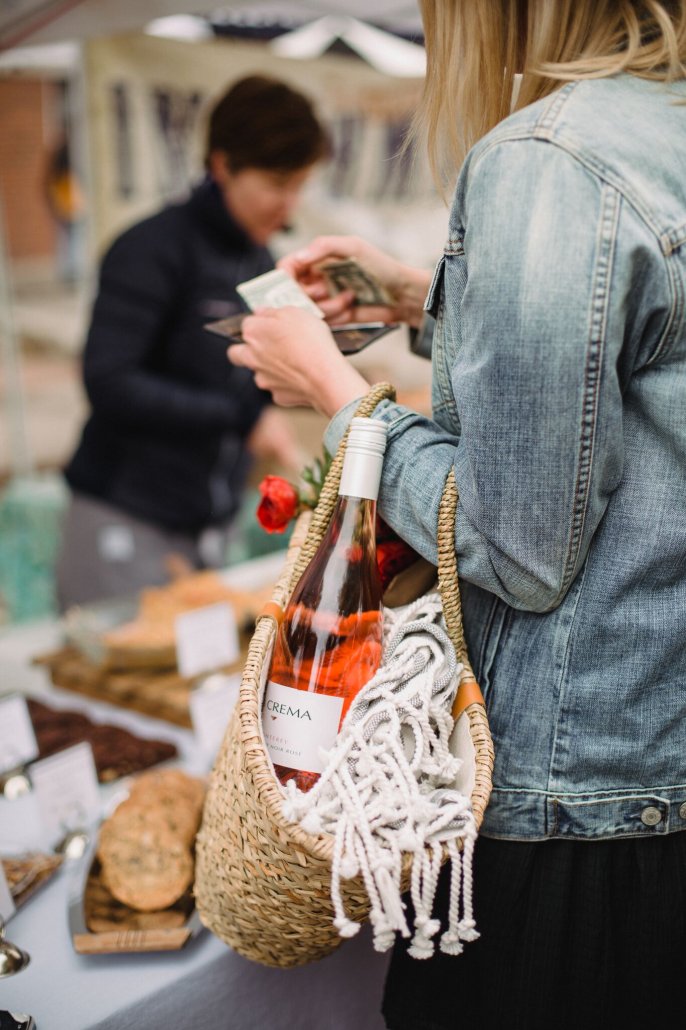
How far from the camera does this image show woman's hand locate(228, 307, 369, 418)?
2.57 feet

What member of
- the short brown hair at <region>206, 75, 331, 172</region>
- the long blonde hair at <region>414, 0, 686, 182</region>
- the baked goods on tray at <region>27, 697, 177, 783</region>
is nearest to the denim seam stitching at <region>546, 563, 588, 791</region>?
the long blonde hair at <region>414, 0, 686, 182</region>

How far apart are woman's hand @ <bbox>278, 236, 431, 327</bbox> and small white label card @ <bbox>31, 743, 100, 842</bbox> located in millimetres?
658

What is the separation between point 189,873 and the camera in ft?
3.20

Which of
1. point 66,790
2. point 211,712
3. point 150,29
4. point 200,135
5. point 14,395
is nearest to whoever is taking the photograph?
point 66,790

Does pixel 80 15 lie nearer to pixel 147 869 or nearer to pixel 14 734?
pixel 14 734

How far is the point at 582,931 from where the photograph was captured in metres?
0.74

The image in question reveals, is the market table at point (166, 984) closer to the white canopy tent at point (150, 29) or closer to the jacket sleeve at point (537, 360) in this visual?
the jacket sleeve at point (537, 360)

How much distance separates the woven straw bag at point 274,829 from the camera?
64cm

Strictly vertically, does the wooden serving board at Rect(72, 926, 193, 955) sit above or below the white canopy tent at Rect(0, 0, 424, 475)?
below

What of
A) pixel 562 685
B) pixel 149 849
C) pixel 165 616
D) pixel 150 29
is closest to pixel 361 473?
pixel 562 685

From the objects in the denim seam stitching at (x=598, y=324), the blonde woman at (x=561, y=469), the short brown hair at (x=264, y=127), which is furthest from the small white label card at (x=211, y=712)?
the short brown hair at (x=264, y=127)

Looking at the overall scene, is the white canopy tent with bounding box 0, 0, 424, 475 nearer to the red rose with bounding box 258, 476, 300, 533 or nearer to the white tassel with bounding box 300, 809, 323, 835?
the red rose with bounding box 258, 476, 300, 533

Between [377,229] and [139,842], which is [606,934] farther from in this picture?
[377,229]

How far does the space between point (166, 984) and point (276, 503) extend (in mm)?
514
